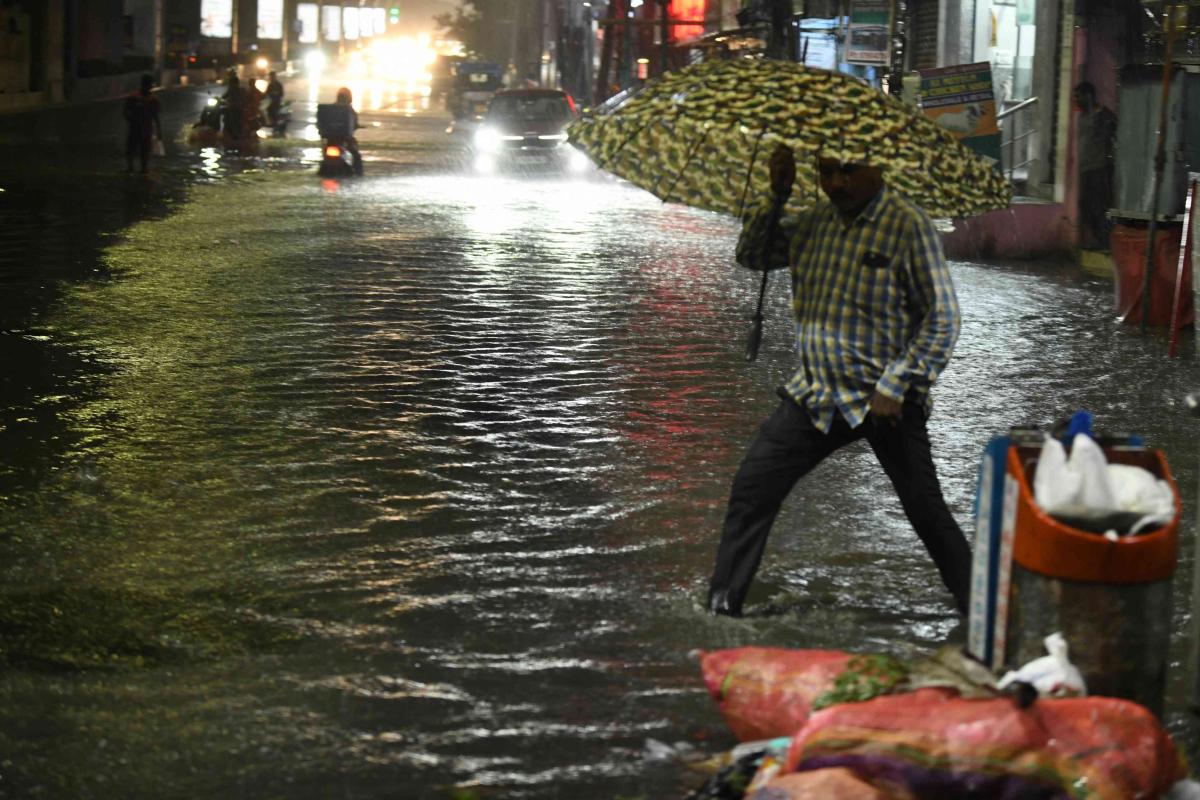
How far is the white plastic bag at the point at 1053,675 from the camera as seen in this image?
4129 millimetres

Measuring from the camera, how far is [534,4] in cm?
8906

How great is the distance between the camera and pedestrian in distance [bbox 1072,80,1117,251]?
19.5m

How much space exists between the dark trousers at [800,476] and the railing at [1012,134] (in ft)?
54.1

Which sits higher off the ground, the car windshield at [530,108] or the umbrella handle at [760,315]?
the car windshield at [530,108]

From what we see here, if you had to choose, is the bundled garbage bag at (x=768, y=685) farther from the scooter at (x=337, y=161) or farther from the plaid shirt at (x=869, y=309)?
the scooter at (x=337, y=161)

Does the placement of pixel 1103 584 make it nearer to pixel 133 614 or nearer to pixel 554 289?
pixel 133 614

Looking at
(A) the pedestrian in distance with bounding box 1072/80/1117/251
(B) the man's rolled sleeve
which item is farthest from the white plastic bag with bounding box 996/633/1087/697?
(A) the pedestrian in distance with bounding box 1072/80/1117/251

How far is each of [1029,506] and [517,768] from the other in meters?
1.51

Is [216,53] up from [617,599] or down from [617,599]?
up

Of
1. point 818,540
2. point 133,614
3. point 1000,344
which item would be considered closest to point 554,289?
point 1000,344

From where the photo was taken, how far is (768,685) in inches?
183

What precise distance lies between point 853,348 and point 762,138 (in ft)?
2.54

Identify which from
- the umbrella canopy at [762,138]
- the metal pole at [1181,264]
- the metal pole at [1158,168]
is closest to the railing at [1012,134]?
the metal pole at [1158,168]

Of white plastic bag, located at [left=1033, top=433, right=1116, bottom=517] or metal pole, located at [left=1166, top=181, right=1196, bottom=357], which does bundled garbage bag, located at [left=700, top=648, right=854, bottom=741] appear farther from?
metal pole, located at [left=1166, top=181, right=1196, bottom=357]
